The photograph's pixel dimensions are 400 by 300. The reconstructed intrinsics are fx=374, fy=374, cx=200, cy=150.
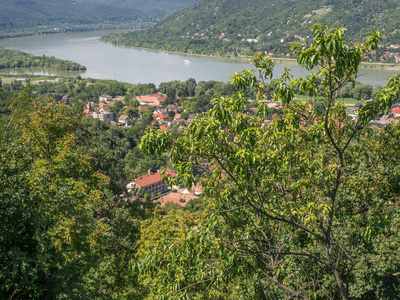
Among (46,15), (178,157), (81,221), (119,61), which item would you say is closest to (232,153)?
(178,157)

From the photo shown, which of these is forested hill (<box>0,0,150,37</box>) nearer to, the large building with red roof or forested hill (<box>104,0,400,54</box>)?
forested hill (<box>104,0,400,54</box>)

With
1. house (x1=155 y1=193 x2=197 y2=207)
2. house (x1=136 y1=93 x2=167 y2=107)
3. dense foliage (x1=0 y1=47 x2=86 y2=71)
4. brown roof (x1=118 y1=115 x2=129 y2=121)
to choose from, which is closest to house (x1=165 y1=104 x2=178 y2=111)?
house (x1=136 y1=93 x2=167 y2=107)

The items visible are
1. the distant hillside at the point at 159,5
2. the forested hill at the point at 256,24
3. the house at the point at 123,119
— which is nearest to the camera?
the house at the point at 123,119

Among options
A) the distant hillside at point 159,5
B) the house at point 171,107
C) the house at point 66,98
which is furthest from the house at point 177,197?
the distant hillside at point 159,5

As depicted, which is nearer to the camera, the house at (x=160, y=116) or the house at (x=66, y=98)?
the house at (x=160, y=116)

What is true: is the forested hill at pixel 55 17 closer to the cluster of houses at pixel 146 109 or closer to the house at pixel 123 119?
the cluster of houses at pixel 146 109

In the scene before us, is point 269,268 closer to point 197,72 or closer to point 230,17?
point 197,72
